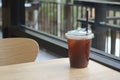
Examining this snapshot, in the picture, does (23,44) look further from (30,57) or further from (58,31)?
(58,31)

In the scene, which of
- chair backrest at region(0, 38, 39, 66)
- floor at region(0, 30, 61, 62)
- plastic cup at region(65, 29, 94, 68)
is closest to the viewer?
plastic cup at region(65, 29, 94, 68)

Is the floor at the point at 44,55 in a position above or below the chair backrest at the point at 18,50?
below

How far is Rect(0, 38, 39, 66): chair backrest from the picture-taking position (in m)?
1.47

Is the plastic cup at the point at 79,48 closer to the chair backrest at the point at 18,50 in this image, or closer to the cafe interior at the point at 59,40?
the cafe interior at the point at 59,40

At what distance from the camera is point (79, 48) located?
115 cm

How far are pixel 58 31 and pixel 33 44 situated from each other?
1371mm

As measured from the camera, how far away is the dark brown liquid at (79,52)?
1.15 metres

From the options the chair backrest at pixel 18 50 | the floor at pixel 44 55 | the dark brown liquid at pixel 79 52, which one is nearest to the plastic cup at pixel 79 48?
the dark brown liquid at pixel 79 52

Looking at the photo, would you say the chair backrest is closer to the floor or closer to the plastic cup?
the plastic cup

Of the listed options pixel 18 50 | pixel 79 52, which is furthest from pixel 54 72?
pixel 18 50

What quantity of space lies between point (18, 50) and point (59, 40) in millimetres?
1114

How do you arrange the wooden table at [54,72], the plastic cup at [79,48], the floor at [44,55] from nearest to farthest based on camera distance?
the wooden table at [54,72] < the plastic cup at [79,48] < the floor at [44,55]

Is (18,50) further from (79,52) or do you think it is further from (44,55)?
(44,55)

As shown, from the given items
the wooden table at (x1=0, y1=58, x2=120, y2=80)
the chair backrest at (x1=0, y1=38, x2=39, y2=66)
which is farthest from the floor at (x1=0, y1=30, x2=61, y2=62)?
the wooden table at (x1=0, y1=58, x2=120, y2=80)
